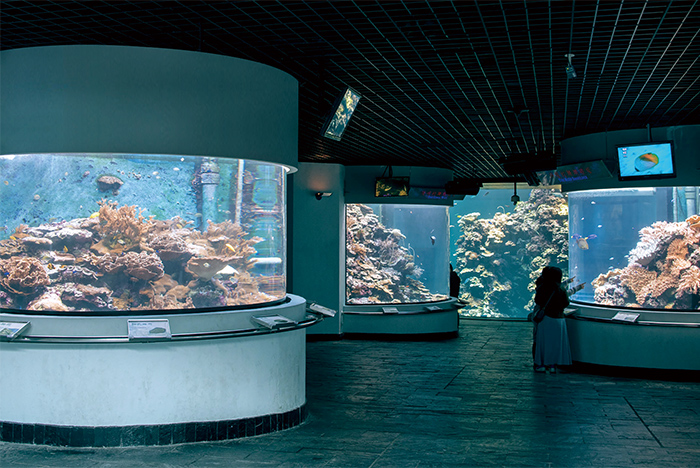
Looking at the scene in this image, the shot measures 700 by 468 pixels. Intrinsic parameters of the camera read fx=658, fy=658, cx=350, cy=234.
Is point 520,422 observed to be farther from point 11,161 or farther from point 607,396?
point 11,161

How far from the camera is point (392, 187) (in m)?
13.1

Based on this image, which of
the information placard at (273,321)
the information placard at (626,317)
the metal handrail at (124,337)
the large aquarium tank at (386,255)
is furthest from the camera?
the large aquarium tank at (386,255)

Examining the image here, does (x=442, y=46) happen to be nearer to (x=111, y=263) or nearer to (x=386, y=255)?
(x=111, y=263)

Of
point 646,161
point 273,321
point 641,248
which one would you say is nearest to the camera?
point 273,321

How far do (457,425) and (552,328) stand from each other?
12.4 ft

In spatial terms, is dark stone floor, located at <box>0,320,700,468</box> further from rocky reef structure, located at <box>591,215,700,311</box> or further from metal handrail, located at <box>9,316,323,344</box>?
rocky reef structure, located at <box>591,215,700,311</box>

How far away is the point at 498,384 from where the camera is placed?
8.41 meters

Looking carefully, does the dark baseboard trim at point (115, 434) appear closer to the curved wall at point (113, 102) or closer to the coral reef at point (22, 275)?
Answer: the coral reef at point (22, 275)

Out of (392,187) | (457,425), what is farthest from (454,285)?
(457,425)

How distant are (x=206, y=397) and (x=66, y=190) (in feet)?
6.71

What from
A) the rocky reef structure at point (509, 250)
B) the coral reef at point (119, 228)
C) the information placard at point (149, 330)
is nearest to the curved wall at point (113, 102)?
the coral reef at point (119, 228)

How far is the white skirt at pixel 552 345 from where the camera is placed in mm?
9359

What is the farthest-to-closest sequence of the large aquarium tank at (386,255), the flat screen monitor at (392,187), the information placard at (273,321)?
the large aquarium tank at (386,255)
the flat screen monitor at (392,187)
the information placard at (273,321)

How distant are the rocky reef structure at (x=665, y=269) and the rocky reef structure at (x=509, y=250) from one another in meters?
27.1
